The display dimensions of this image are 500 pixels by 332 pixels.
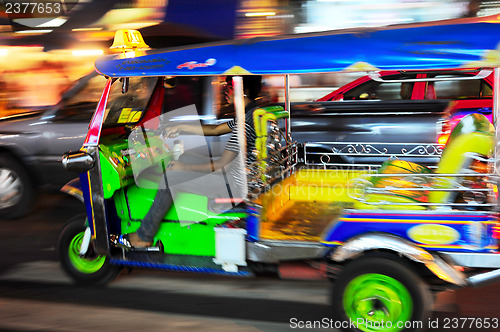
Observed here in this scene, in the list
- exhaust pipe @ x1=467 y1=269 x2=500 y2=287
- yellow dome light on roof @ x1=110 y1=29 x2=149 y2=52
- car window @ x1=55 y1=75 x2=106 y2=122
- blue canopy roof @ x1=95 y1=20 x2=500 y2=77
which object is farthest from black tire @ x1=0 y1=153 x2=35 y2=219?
exhaust pipe @ x1=467 y1=269 x2=500 y2=287

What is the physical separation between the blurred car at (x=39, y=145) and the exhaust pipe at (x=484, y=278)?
4.96 metres

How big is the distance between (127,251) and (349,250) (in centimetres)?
181

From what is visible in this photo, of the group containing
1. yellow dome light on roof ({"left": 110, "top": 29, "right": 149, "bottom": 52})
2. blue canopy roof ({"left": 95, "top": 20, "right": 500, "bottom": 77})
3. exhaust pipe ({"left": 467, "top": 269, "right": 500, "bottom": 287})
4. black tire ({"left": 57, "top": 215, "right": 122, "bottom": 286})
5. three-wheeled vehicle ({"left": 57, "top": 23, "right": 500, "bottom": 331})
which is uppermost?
yellow dome light on roof ({"left": 110, "top": 29, "right": 149, "bottom": 52})

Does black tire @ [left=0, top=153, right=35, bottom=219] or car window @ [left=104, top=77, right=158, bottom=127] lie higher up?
car window @ [left=104, top=77, right=158, bottom=127]

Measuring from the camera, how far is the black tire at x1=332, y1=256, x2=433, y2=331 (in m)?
3.29

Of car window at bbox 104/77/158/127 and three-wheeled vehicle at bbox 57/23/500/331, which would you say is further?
car window at bbox 104/77/158/127

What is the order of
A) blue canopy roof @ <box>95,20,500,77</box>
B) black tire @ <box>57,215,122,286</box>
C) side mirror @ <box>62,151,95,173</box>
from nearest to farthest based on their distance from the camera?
1. blue canopy roof @ <box>95,20,500,77</box>
2. side mirror @ <box>62,151,95,173</box>
3. black tire @ <box>57,215,122,286</box>

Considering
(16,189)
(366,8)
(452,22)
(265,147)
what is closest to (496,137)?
(452,22)

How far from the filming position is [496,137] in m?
3.25

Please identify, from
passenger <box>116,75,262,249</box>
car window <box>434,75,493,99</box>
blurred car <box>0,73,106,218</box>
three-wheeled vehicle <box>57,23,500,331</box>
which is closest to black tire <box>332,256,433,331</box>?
three-wheeled vehicle <box>57,23,500,331</box>

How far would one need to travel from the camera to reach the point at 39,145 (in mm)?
6758

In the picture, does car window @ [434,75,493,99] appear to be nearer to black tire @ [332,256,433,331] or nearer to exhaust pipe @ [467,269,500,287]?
exhaust pipe @ [467,269,500,287]

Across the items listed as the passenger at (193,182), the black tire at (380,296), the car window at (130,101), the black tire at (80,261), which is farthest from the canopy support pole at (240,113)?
the black tire at (80,261)

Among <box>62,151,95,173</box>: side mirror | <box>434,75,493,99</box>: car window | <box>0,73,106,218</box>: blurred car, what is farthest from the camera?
<box>434,75,493,99</box>: car window
